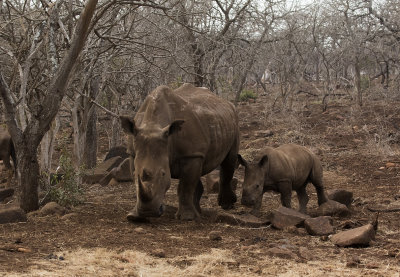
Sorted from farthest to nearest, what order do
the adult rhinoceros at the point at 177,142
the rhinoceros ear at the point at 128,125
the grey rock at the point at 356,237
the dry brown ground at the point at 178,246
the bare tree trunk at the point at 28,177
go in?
1. the bare tree trunk at the point at 28,177
2. the rhinoceros ear at the point at 128,125
3. the adult rhinoceros at the point at 177,142
4. the grey rock at the point at 356,237
5. the dry brown ground at the point at 178,246

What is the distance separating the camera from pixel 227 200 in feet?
29.0

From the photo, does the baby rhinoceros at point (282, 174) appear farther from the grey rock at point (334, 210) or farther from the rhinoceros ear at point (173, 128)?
the rhinoceros ear at point (173, 128)

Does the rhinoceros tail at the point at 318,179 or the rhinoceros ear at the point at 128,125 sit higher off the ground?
the rhinoceros ear at the point at 128,125

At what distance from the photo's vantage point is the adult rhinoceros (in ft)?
20.6

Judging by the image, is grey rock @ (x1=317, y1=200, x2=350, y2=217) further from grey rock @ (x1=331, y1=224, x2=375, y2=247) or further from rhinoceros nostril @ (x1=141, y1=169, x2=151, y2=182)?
rhinoceros nostril @ (x1=141, y1=169, x2=151, y2=182)

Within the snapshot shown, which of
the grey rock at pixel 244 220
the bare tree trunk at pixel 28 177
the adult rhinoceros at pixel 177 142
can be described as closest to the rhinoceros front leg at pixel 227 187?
the adult rhinoceros at pixel 177 142

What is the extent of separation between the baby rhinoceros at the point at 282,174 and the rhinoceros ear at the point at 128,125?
1.88 m

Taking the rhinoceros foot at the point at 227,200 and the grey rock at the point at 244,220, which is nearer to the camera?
the grey rock at the point at 244,220

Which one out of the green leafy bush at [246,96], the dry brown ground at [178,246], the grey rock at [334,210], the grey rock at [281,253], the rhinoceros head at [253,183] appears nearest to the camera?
the dry brown ground at [178,246]

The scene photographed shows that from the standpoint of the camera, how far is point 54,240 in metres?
5.79

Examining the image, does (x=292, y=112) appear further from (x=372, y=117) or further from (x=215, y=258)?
(x=215, y=258)

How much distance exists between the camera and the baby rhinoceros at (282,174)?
7797 mm

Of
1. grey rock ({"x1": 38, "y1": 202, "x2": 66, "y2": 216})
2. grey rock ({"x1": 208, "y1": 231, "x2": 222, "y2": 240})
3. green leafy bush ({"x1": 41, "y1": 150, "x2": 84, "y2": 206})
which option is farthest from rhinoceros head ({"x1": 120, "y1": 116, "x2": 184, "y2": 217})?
green leafy bush ({"x1": 41, "y1": 150, "x2": 84, "y2": 206})

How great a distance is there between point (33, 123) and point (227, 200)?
10.2 ft
